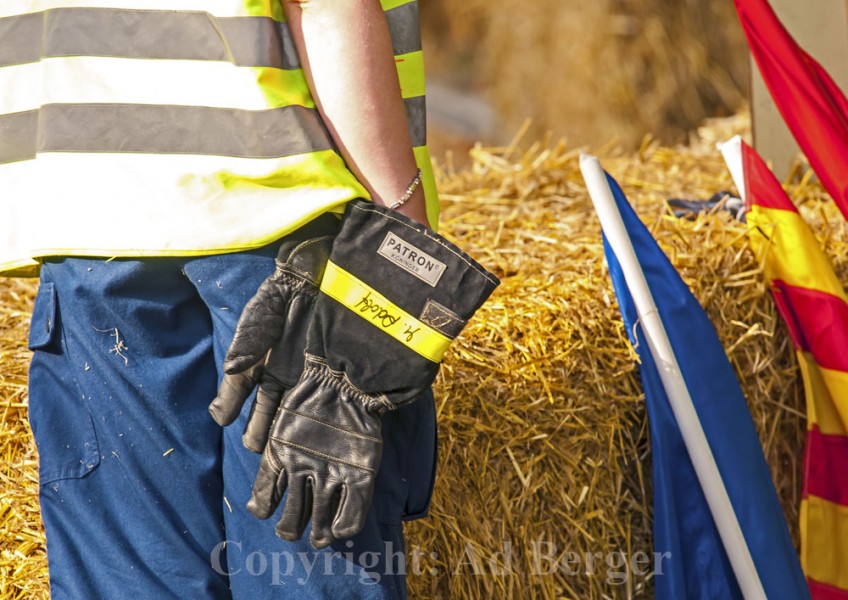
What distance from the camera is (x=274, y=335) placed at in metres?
1.07

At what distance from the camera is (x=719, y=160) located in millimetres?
2990

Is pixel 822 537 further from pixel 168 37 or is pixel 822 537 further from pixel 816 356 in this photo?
pixel 168 37

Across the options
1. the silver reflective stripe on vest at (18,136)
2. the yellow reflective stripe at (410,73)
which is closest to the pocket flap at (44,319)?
the silver reflective stripe on vest at (18,136)

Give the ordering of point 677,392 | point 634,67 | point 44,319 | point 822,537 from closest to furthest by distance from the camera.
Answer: point 44,319
point 677,392
point 822,537
point 634,67

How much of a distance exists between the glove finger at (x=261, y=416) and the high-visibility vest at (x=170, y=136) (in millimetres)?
155

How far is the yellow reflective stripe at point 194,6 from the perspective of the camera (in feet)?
3.47

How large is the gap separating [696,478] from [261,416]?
879 millimetres

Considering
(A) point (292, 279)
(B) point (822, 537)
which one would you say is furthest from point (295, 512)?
(B) point (822, 537)

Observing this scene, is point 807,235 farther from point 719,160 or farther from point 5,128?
point 5,128

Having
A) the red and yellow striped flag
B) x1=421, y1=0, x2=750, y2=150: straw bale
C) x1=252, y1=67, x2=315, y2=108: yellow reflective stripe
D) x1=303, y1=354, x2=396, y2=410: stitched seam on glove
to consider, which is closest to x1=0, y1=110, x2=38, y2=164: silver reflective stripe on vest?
x1=252, y1=67, x2=315, y2=108: yellow reflective stripe

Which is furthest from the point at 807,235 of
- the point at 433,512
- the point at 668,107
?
the point at 668,107

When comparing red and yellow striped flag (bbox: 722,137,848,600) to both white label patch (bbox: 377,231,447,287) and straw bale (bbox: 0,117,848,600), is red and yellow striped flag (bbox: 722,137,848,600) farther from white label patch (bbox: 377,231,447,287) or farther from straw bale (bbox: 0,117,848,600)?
white label patch (bbox: 377,231,447,287)

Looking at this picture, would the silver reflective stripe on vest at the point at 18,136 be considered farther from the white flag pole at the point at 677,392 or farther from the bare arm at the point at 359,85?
the white flag pole at the point at 677,392

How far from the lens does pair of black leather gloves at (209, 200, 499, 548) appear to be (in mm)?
1068
